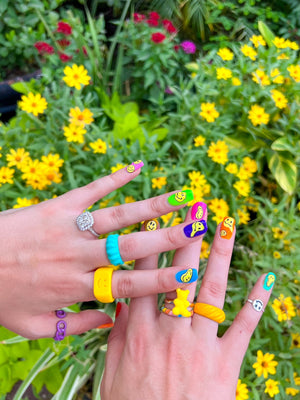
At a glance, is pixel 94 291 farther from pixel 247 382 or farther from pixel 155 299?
pixel 247 382

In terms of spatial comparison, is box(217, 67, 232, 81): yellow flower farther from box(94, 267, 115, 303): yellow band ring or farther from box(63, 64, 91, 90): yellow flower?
box(94, 267, 115, 303): yellow band ring

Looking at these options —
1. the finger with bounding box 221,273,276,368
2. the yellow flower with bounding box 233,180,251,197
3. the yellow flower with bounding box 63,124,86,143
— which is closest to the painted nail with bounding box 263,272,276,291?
the finger with bounding box 221,273,276,368

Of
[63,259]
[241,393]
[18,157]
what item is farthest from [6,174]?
[241,393]

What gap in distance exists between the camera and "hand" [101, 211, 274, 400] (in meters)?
0.83

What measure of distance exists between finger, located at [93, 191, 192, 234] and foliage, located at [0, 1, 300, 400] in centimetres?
44

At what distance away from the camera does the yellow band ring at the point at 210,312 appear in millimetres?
905

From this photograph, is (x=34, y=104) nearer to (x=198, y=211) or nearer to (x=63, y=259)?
(x=63, y=259)

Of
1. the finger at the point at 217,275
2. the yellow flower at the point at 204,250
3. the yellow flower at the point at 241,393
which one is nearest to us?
the finger at the point at 217,275

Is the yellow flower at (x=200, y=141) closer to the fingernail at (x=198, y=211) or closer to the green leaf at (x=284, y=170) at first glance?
the green leaf at (x=284, y=170)

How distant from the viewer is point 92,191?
3.44 ft

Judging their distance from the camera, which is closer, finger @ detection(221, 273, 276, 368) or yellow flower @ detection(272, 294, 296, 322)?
finger @ detection(221, 273, 276, 368)

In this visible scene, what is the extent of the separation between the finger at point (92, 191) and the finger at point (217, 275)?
346 mm

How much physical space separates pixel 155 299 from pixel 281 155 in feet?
4.02

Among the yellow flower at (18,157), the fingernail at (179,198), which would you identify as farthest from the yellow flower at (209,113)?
the yellow flower at (18,157)
